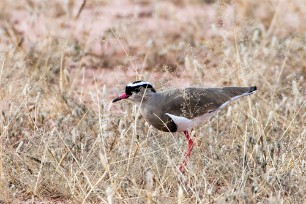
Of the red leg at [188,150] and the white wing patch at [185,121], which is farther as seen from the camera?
the white wing patch at [185,121]

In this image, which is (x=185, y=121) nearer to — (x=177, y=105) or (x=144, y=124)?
(x=177, y=105)

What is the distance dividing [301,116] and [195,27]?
2.62m

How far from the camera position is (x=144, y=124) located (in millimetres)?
5211

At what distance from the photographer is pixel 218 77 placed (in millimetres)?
6445

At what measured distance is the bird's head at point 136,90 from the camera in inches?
196

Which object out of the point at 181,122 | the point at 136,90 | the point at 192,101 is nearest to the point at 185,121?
the point at 181,122

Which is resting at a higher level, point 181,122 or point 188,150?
point 181,122

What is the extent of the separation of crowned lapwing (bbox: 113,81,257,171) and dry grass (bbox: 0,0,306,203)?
10 centimetres

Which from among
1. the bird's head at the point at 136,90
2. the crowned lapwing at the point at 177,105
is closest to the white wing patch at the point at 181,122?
the crowned lapwing at the point at 177,105

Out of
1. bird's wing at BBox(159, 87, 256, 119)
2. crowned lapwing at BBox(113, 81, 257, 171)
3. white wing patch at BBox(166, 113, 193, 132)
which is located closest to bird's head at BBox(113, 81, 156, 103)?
crowned lapwing at BBox(113, 81, 257, 171)

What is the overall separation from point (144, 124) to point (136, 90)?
30 centimetres

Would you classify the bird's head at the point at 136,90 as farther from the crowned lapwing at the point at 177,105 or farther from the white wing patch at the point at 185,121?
the white wing patch at the point at 185,121

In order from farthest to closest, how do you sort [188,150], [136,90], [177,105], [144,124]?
[144,124], [136,90], [177,105], [188,150]

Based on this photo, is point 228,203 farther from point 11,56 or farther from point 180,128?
point 11,56
